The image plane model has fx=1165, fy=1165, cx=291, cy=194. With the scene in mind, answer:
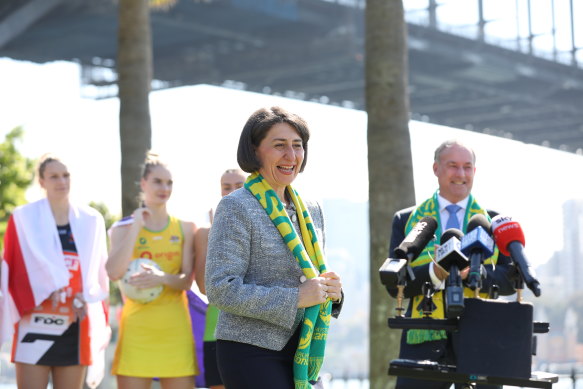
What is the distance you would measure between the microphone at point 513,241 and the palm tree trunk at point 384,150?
4.99 m

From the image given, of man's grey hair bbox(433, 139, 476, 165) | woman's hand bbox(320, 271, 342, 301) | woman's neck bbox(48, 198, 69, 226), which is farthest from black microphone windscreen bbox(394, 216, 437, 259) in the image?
woman's neck bbox(48, 198, 69, 226)

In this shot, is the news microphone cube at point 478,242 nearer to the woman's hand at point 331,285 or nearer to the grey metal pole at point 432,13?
the woman's hand at point 331,285

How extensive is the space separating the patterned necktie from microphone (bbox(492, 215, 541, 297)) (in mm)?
1729

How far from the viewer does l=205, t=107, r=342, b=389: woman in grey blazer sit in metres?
4.16

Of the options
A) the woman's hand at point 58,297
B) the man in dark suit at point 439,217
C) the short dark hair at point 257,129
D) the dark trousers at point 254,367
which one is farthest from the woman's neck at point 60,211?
the dark trousers at point 254,367

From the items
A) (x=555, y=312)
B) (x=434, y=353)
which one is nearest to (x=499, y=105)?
(x=555, y=312)

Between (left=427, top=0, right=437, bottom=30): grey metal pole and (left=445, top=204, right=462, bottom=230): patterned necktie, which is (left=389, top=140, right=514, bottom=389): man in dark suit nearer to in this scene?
(left=445, top=204, right=462, bottom=230): patterned necktie

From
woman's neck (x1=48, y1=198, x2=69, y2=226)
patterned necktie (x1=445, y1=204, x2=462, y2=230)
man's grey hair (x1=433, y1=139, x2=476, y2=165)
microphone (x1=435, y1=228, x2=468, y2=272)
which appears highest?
man's grey hair (x1=433, y1=139, x2=476, y2=165)

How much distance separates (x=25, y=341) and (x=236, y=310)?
370 centimetres

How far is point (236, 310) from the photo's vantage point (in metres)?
4.16

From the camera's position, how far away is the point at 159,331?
283 inches

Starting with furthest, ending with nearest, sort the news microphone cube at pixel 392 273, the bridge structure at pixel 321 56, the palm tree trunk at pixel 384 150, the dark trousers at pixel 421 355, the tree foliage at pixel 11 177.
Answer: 1. the bridge structure at pixel 321 56
2. the tree foliage at pixel 11 177
3. the palm tree trunk at pixel 384 150
4. the dark trousers at pixel 421 355
5. the news microphone cube at pixel 392 273

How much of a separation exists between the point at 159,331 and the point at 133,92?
522 centimetres

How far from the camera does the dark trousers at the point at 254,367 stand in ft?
13.6
